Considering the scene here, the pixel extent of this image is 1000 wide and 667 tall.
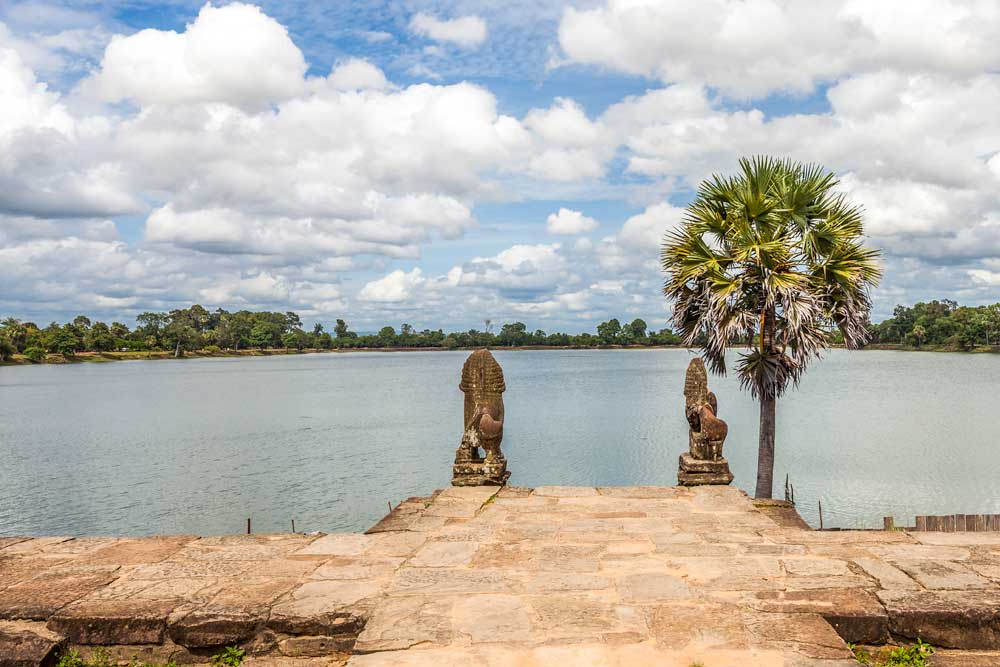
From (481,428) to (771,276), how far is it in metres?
5.86

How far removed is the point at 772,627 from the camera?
13.7 feet

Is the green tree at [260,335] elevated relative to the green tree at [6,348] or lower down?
elevated

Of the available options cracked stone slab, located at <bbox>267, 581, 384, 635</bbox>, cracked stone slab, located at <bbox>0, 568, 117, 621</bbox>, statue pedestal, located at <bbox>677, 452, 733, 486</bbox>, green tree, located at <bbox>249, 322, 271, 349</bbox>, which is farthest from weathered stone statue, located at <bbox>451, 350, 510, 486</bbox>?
green tree, located at <bbox>249, 322, 271, 349</bbox>

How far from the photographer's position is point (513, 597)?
4691 millimetres

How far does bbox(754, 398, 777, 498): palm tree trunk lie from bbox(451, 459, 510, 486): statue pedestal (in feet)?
17.8

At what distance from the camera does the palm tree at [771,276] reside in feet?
38.4

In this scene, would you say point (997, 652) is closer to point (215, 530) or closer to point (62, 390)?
point (215, 530)

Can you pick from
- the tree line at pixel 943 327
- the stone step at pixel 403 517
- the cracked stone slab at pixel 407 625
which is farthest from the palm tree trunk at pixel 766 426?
the tree line at pixel 943 327

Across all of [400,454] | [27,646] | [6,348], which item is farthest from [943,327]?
[6,348]

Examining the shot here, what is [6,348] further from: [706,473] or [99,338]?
[706,473]

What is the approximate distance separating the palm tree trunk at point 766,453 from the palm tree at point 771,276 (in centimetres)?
2

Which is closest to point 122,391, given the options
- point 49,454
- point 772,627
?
point 49,454

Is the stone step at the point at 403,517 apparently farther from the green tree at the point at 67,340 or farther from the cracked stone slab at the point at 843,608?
the green tree at the point at 67,340

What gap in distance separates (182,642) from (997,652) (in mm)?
5305
